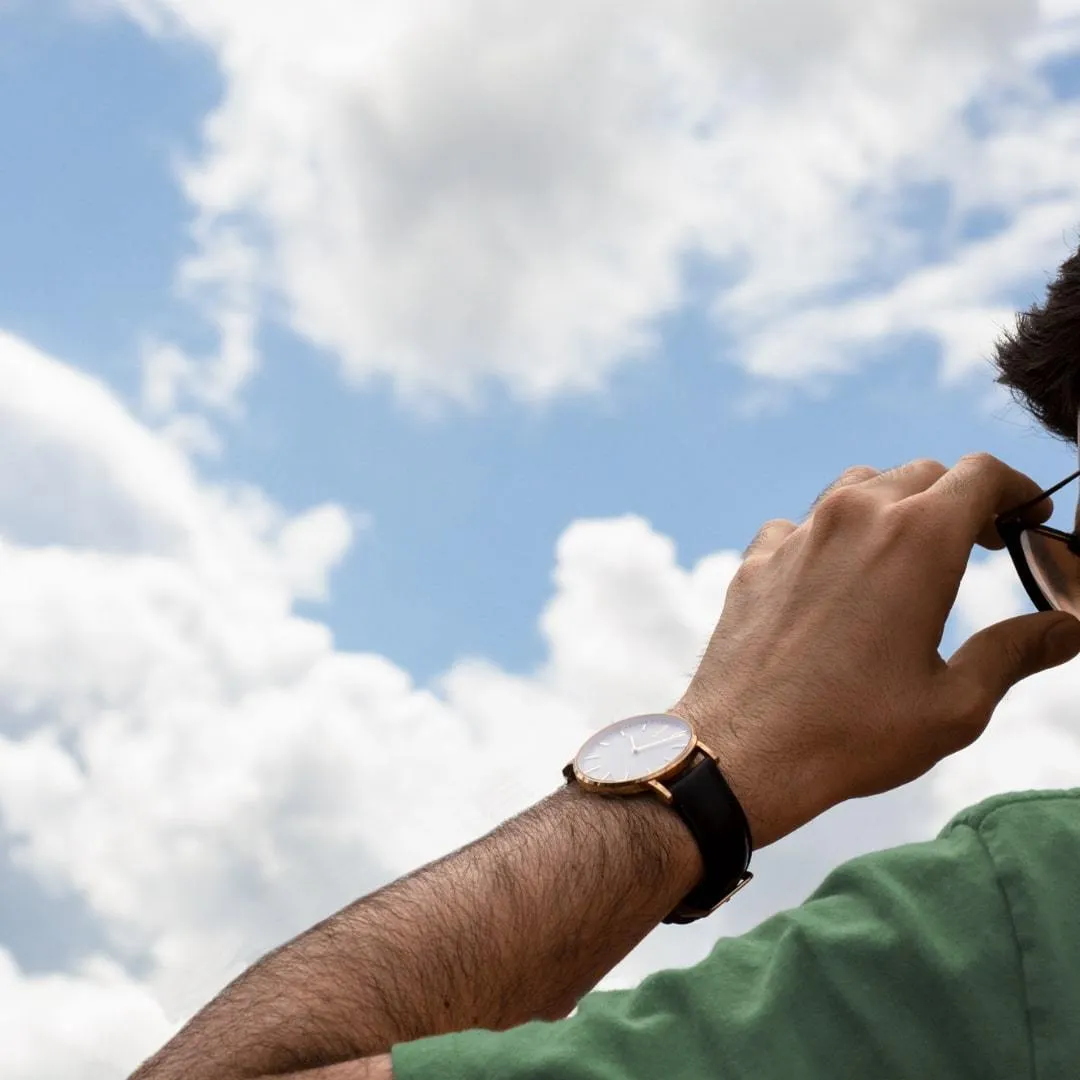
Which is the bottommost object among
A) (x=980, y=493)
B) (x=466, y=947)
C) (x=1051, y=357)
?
(x=466, y=947)

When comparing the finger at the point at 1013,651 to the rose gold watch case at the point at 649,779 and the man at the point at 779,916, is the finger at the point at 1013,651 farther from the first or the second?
the rose gold watch case at the point at 649,779

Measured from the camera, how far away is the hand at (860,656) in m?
2.16

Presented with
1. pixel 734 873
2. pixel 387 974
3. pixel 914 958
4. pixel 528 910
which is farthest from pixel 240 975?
pixel 914 958

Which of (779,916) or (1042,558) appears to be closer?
(779,916)

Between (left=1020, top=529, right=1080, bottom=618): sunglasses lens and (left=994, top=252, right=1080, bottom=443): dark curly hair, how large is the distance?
0.85 metres

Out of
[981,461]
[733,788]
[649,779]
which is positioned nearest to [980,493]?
[981,461]

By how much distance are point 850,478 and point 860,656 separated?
1.67 feet

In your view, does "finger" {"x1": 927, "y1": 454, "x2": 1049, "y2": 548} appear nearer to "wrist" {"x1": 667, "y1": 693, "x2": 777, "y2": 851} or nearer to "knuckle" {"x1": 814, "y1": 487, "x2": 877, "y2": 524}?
"knuckle" {"x1": 814, "y1": 487, "x2": 877, "y2": 524}

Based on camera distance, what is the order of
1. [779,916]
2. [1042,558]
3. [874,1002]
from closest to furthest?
[874,1002], [779,916], [1042,558]

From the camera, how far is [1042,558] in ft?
8.62

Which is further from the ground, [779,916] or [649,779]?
[649,779]


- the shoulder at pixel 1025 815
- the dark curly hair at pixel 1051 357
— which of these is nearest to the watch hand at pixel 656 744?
the shoulder at pixel 1025 815

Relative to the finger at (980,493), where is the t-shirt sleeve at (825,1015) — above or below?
below

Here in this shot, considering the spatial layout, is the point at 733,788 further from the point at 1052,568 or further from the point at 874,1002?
the point at 1052,568
